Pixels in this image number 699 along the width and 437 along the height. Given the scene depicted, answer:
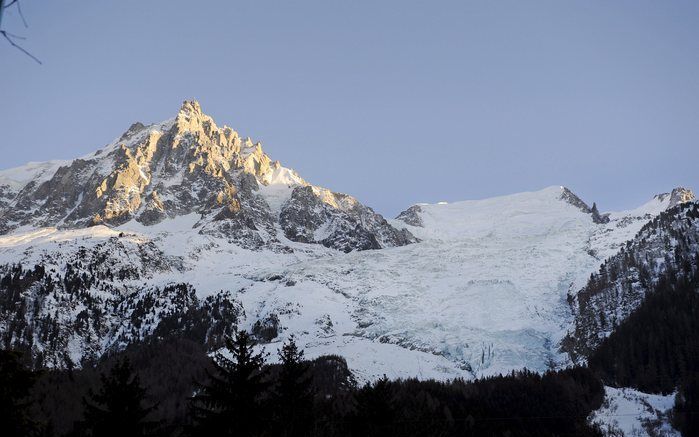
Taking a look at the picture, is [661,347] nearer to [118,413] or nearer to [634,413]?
[634,413]

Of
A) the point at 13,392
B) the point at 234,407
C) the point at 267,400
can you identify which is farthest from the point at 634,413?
the point at 13,392

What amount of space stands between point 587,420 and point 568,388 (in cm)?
1185

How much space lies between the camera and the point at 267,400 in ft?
107

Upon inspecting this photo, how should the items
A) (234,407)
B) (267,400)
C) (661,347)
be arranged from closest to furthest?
(234,407), (267,400), (661,347)

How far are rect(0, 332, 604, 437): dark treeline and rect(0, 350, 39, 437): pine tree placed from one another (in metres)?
0.03

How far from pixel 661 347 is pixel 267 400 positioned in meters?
160

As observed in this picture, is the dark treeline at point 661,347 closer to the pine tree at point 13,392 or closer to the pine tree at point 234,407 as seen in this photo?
the pine tree at point 234,407

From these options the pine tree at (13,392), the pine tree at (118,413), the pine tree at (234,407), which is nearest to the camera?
the pine tree at (13,392)

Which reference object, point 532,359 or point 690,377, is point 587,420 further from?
point 532,359

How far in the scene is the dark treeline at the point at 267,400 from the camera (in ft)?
96.1

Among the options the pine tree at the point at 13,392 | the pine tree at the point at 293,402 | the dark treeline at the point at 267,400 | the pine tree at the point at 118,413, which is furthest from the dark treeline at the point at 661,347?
the pine tree at the point at 13,392

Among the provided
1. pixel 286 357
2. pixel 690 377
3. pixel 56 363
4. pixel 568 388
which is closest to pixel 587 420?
pixel 568 388

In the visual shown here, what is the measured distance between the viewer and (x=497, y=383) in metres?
150

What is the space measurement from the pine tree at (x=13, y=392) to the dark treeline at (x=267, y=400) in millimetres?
29
